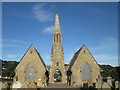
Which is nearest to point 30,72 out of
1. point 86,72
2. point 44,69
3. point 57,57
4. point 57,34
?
point 44,69

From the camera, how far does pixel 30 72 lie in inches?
1524

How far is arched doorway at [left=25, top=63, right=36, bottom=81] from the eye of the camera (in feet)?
126

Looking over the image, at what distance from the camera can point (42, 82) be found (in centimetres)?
3838

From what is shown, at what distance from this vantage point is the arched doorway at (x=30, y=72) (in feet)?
126

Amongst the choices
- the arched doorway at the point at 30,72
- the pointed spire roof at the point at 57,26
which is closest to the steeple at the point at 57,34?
the pointed spire roof at the point at 57,26

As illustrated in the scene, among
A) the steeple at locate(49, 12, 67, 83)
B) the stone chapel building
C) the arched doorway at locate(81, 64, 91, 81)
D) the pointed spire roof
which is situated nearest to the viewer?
the stone chapel building

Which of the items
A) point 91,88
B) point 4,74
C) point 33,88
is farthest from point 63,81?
point 4,74

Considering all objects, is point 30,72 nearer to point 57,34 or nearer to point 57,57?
point 57,57

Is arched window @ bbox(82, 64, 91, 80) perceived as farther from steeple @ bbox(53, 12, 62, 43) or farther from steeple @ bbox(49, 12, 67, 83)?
steeple @ bbox(53, 12, 62, 43)

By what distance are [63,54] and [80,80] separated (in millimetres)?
10673

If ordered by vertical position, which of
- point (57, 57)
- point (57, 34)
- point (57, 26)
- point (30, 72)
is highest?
point (57, 26)

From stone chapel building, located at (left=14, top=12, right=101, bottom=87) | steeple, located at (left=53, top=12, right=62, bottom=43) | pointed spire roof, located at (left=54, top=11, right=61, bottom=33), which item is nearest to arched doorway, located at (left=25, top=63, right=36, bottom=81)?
stone chapel building, located at (left=14, top=12, right=101, bottom=87)

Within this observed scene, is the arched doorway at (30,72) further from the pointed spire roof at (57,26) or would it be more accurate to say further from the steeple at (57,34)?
the pointed spire roof at (57,26)

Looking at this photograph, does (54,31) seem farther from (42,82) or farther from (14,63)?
(14,63)
